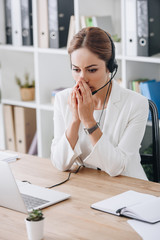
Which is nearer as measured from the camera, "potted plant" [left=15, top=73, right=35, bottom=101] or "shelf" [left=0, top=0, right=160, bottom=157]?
"shelf" [left=0, top=0, right=160, bottom=157]

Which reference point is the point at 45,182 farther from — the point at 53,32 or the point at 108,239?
the point at 53,32

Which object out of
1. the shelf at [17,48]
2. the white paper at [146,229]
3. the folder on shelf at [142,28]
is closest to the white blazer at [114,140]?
the white paper at [146,229]

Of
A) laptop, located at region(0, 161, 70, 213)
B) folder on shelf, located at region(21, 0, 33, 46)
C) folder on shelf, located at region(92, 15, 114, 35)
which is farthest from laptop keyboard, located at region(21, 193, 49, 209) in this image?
folder on shelf, located at region(21, 0, 33, 46)

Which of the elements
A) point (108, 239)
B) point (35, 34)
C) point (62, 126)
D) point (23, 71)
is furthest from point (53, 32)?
point (108, 239)

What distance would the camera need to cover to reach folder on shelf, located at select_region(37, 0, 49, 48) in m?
3.18

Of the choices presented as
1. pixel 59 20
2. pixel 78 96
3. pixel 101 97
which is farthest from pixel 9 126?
pixel 78 96

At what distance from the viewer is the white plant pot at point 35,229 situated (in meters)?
1.30

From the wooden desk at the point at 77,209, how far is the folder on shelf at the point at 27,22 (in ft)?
5.11

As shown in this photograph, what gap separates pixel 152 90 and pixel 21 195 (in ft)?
4.58

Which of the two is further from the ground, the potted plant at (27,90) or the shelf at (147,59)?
the shelf at (147,59)

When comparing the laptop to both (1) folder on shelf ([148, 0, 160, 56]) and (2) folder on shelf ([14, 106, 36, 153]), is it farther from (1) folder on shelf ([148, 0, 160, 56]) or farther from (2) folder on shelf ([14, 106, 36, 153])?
(2) folder on shelf ([14, 106, 36, 153])

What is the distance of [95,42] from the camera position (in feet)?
6.47

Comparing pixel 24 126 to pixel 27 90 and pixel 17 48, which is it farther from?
pixel 17 48

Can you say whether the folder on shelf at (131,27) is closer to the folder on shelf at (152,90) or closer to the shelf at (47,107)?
the folder on shelf at (152,90)
